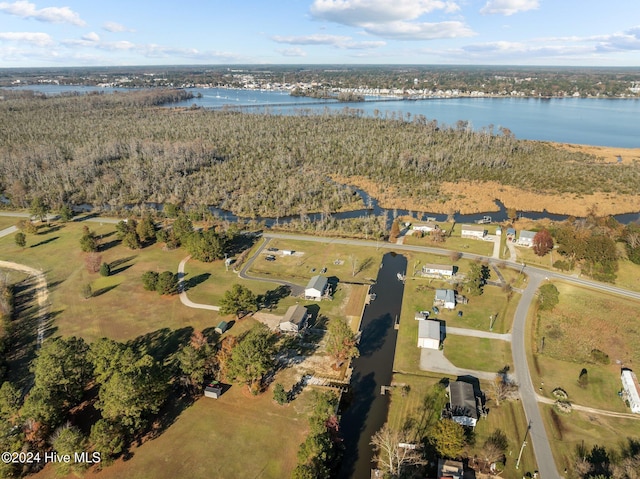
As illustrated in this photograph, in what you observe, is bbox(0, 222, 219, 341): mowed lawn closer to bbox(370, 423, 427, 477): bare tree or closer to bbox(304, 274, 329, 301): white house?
bbox(304, 274, 329, 301): white house

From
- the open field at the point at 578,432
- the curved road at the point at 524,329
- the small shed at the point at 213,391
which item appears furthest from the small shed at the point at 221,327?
the open field at the point at 578,432

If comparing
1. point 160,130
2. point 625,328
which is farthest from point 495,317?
point 160,130

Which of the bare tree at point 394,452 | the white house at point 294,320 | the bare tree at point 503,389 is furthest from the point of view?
the white house at point 294,320

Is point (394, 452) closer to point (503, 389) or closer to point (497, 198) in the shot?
point (503, 389)

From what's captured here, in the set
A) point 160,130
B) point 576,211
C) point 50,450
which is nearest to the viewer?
point 50,450

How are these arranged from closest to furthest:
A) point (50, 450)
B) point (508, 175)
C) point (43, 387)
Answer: point (50, 450)
point (43, 387)
point (508, 175)

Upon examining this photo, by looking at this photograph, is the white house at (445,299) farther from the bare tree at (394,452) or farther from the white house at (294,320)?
the bare tree at (394,452)

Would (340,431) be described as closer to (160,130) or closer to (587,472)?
(587,472)
